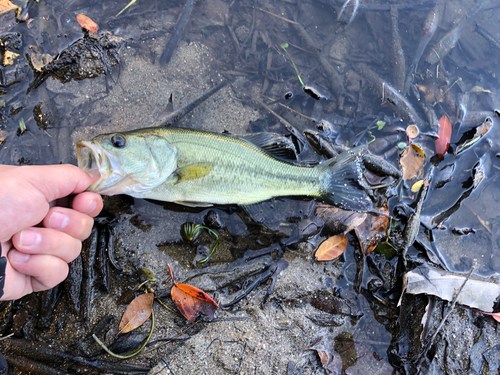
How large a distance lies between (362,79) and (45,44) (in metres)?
4.59

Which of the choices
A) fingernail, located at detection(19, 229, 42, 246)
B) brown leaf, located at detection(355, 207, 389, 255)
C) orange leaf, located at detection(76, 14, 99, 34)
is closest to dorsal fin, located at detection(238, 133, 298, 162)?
brown leaf, located at detection(355, 207, 389, 255)

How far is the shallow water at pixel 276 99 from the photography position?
3756 mm

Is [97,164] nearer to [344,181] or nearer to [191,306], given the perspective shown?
[191,306]

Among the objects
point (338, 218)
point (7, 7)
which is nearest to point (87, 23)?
point (7, 7)

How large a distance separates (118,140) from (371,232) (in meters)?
3.25

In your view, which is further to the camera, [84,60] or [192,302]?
[84,60]

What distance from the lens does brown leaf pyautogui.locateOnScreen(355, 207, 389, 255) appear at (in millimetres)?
3811

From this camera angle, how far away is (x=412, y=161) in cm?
413

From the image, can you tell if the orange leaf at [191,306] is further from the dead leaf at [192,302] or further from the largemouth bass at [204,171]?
the largemouth bass at [204,171]

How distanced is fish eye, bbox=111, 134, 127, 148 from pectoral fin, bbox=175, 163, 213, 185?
634 mm

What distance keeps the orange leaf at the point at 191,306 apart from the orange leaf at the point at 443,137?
149 inches

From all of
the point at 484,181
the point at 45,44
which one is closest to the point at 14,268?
the point at 45,44

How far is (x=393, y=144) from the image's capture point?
4.26 metres

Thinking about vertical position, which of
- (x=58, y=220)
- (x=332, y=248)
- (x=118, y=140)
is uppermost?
(x=118, y=140)
